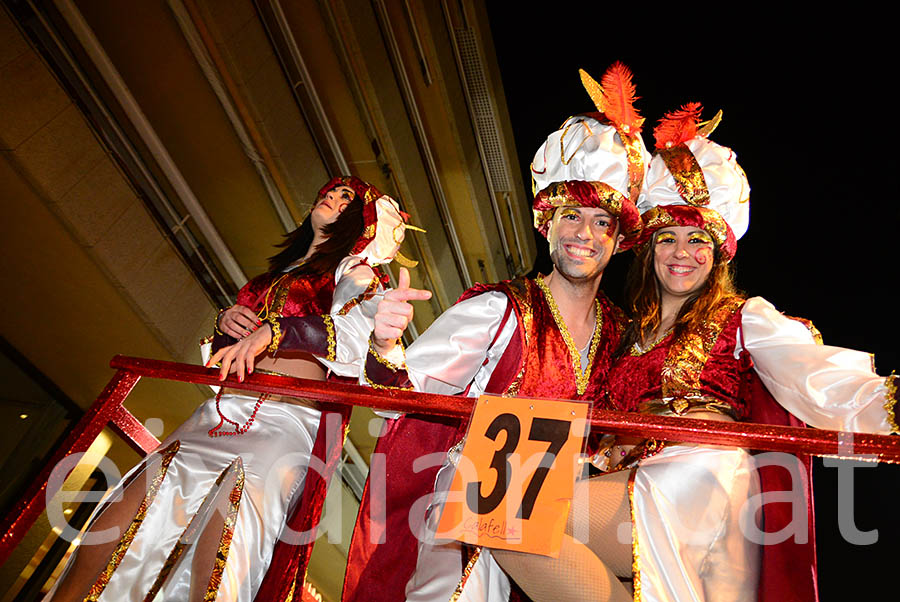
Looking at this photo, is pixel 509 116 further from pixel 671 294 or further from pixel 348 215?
pixel 671 294

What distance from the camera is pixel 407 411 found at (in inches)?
72.0

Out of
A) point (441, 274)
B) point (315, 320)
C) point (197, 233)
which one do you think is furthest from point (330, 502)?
point (315, 320)

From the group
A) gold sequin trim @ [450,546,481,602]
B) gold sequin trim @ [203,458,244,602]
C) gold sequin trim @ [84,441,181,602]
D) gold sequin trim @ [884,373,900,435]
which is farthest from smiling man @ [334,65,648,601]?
gold sequin trim @ [884,373,900,435]

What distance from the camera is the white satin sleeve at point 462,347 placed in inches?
88.9

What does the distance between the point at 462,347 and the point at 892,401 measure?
3.75ft

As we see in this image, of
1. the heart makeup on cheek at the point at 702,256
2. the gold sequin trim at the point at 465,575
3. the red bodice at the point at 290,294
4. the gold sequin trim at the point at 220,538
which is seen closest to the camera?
the gold sequin trim at the point at 465,575

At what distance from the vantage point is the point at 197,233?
4.58 m

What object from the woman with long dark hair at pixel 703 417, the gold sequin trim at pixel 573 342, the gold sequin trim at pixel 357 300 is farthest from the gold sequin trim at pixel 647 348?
the gold sequin trim at pixel 357 300

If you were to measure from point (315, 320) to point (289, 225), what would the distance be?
3.00 meters

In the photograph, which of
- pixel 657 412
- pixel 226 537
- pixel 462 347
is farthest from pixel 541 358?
pixel 226 537

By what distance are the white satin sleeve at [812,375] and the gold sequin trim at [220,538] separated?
149 cm

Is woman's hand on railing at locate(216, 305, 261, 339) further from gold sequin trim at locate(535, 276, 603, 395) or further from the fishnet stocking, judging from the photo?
the fishnet stocking

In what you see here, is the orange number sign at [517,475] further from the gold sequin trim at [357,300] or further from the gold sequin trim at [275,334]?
the gold sequin trim at [357,300]

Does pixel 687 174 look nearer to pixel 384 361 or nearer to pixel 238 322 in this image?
pixel 384 361
